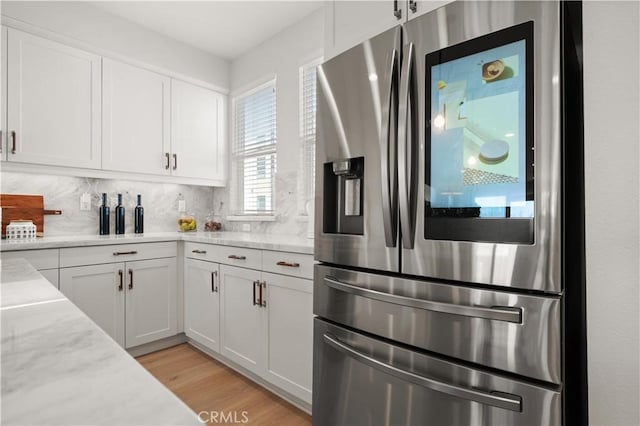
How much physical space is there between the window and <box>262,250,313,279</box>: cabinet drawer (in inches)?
31.9

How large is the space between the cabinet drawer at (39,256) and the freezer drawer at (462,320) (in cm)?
202

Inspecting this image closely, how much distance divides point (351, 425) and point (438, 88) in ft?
4.39

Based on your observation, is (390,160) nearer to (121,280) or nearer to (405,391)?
(405,391)

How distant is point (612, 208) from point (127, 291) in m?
2.88

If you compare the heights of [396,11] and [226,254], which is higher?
[396,11]

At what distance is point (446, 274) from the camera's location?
115 centimetres

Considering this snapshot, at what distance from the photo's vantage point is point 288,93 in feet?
9.91

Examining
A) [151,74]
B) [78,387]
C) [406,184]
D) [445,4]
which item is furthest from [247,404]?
[151,74]

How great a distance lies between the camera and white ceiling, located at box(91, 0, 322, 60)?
2719mm

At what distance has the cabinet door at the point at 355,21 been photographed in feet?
4.86

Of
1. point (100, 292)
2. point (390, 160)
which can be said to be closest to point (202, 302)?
point (100, 292)

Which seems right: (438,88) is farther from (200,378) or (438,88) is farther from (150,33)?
(150,33)

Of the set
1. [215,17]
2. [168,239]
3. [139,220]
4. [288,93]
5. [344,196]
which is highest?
[215,17]

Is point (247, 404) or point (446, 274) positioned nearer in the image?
point (446, 274)
